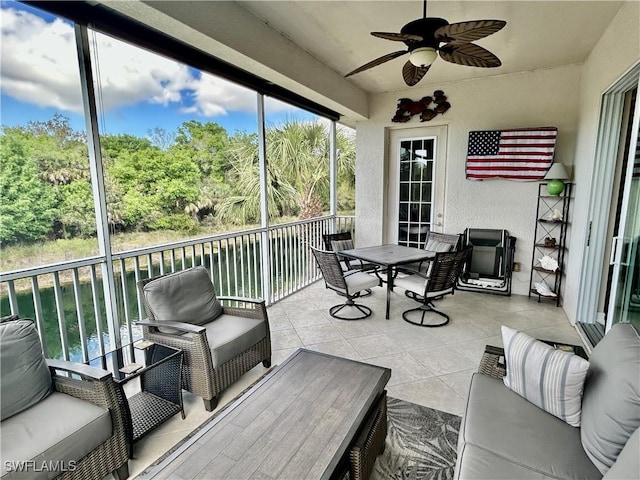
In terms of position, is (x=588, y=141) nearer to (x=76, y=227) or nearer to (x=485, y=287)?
(x=485, y=287)

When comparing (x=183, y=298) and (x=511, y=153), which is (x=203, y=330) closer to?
(x=183, y=298)

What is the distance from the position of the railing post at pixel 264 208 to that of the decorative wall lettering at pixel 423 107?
2.42 meters

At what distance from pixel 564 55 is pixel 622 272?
2.81m

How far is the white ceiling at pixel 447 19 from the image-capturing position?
283 centimetres

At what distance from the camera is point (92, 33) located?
2.35 m

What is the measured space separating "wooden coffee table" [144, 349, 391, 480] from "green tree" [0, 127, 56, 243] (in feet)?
6.20

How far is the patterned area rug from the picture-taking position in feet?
5.90

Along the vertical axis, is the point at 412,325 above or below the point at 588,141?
below

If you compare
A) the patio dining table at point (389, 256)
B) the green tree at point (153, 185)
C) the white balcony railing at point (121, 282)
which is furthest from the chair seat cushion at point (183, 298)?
the patio dining table at point (389, 256)

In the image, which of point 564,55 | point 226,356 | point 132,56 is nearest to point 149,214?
point 132,56

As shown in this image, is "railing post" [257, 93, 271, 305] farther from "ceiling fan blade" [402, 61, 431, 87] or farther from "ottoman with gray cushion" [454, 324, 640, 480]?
"ottoman with gray cushion" [454, 324, 640, 480]

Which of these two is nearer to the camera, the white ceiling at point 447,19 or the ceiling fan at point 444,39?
the ceiling fan at point 444,39

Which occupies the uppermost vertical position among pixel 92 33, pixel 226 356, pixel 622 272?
pixel 92 33

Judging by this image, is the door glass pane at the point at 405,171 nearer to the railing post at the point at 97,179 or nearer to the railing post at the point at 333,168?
the railing post at the point at 333,168
